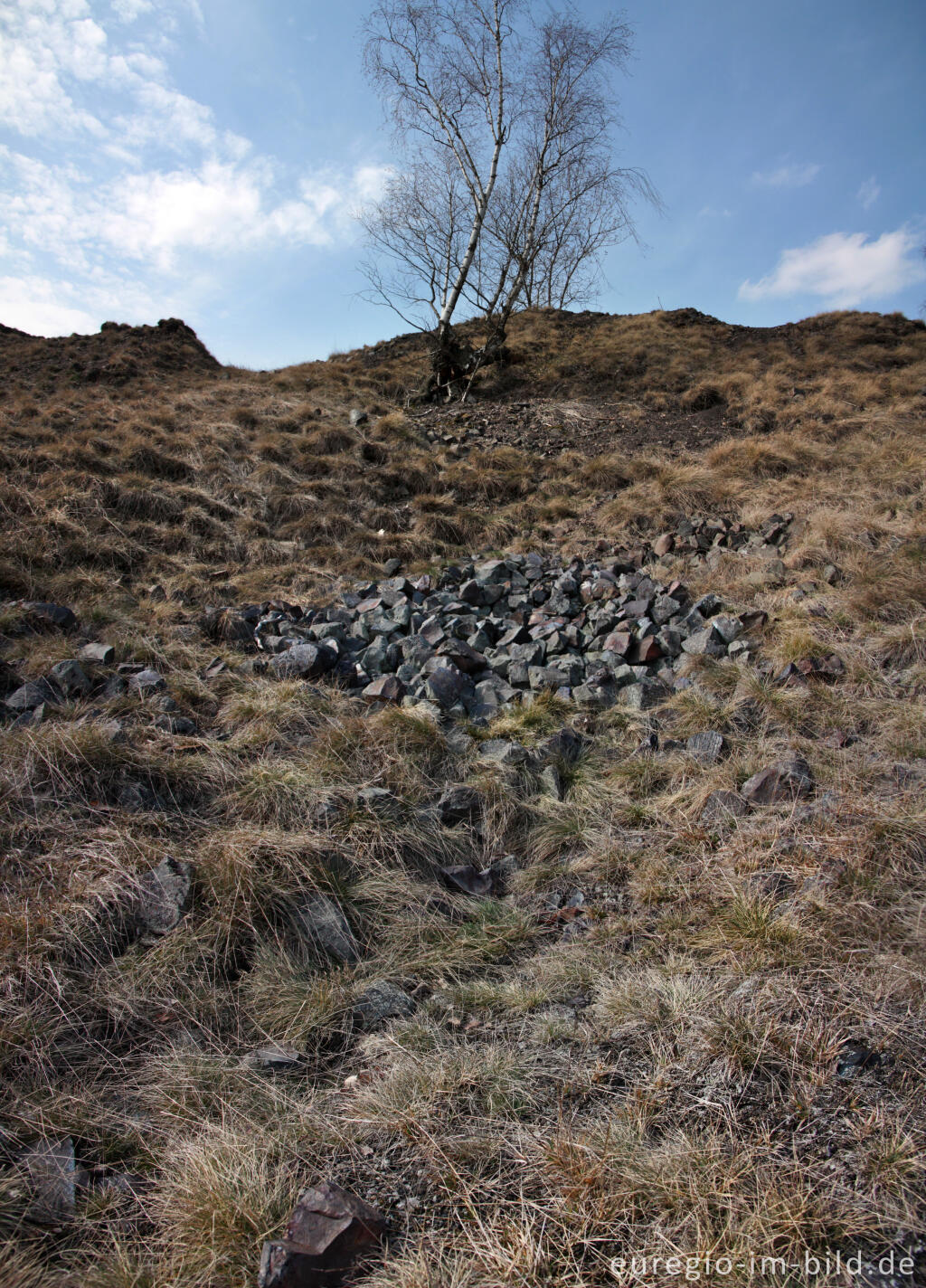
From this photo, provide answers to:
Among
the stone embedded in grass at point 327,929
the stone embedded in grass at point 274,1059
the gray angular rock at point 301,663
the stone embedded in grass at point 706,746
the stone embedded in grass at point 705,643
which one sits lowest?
the stone embedded in grass at point 274,1059

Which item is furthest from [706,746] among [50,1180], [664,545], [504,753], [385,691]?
[50,1180]

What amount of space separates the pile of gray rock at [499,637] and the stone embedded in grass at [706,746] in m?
0.61

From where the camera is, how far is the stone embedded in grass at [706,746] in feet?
13.4

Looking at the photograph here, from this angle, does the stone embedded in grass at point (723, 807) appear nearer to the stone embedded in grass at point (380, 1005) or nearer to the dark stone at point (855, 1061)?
the dark stone at point (855, 1061)

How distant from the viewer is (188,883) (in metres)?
2.93

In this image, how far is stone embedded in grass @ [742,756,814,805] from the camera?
3.61 m

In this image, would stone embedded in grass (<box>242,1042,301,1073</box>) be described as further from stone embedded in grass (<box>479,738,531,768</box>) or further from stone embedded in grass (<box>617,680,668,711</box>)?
stone embedded in grass (<box>617,680,668,711</box>)

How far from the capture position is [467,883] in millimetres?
3381

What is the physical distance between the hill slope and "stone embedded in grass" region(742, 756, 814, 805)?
21 millimetres

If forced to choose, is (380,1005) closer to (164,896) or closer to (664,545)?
(164,896)

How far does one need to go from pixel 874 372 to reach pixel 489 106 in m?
8.76

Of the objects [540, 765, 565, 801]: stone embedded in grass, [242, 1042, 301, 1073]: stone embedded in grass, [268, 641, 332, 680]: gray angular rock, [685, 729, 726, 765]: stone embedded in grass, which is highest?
[268, 641, 332, 680]: gray angular rock

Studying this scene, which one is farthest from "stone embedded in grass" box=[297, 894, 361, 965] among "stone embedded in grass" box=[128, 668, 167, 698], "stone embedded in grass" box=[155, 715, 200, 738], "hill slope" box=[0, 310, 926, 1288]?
"stone embedded in grass" box=[128, 668, 167, 698]

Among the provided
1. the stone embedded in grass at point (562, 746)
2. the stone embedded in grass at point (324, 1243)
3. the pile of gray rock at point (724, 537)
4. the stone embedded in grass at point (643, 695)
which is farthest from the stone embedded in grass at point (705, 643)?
the stone embedded in grass at point (324, 1243)
